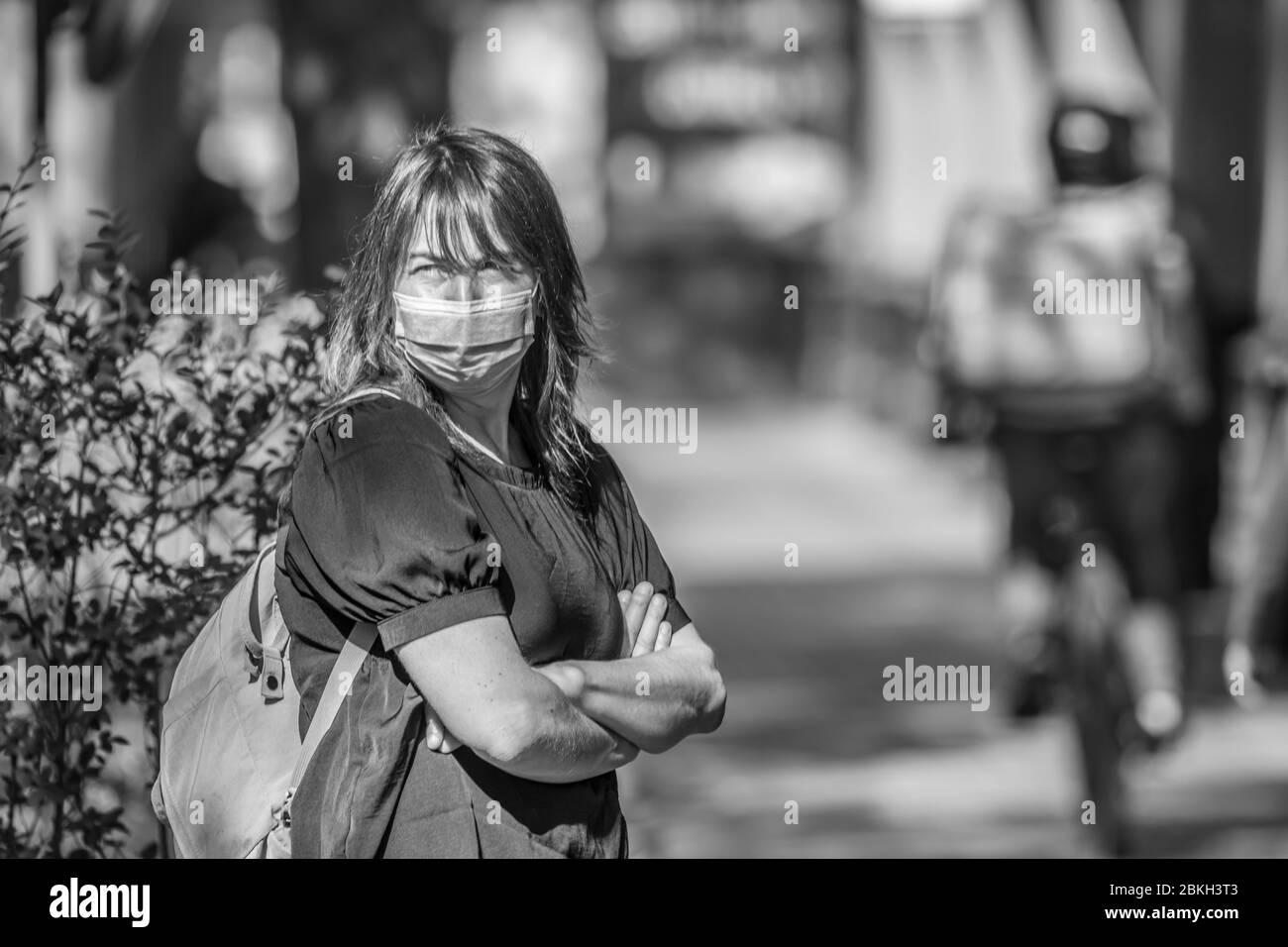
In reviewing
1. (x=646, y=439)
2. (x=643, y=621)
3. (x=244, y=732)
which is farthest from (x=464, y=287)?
(x=646, y=439)

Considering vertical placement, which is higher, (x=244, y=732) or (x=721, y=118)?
(x=721, y=118)

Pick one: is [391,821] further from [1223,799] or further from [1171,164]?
[1171,164]

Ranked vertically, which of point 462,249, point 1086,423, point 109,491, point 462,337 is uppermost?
point 462,249

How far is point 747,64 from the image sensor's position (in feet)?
43.0

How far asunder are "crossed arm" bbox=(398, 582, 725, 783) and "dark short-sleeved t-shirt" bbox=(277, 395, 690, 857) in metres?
0.03

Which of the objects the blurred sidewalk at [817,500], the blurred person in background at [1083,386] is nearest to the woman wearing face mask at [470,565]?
the blurred person in background at [1083,386]

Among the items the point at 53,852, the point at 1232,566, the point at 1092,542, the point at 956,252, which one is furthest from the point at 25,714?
the point at 1232,566

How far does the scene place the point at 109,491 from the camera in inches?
128

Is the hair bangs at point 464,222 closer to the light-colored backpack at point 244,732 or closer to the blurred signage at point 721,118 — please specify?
the light-colored backpack at point 244,732

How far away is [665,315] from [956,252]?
745 centimetres

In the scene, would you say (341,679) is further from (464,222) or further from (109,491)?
(109,491)

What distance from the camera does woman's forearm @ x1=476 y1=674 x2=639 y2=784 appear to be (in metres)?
2.25

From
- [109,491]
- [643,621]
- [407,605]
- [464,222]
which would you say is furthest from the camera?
[109,491]

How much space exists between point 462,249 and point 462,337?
11 centimetres
